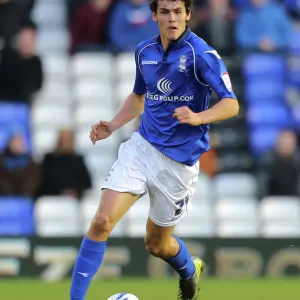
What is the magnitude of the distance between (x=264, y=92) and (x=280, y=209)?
1952 mm

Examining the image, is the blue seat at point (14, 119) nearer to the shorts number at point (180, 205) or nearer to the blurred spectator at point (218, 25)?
the blurred spectator at point (218, 25)

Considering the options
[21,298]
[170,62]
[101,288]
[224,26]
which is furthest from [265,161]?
[170,62]

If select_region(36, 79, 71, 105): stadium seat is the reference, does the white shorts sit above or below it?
above

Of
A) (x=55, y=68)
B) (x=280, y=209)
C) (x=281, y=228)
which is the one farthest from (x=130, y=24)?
(x=281, y=228)

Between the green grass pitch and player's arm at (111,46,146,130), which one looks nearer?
player's arm at (111,46,146,130)

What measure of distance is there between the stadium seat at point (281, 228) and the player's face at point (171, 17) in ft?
16.5

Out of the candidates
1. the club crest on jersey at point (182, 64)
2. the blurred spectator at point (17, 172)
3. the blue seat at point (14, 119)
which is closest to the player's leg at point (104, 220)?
the club crest on jersey at point (182, 64)

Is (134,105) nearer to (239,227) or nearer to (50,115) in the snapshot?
(239,227)

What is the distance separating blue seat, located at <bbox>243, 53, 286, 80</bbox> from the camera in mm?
→ 13633

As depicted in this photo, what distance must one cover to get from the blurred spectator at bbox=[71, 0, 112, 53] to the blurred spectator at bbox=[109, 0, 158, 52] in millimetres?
137

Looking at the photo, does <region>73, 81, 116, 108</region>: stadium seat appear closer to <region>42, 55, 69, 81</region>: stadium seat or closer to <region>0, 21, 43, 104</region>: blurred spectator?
<region>42, 55, 69, 81</region>: stadium seat

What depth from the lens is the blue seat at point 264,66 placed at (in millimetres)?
13633

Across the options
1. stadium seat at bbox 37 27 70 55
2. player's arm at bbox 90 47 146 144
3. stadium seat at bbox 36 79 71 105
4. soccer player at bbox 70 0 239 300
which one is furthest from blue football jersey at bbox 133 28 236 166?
stadium seat at bbox 37 27 70 55

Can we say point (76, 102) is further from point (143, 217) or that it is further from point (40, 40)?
point (143, 217)
